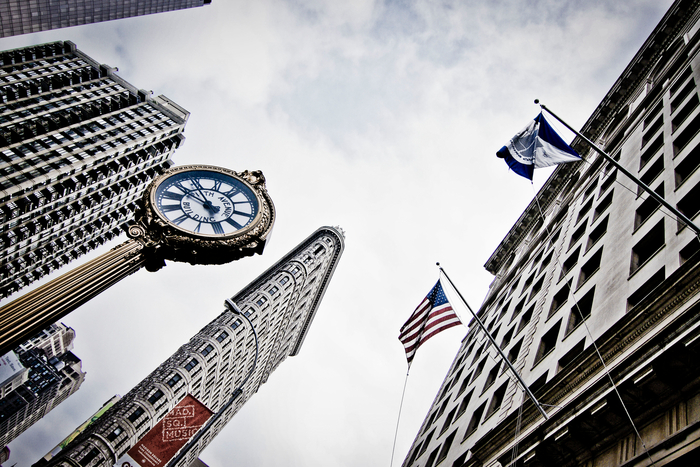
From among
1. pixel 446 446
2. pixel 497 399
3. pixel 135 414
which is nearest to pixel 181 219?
pixel 497 399

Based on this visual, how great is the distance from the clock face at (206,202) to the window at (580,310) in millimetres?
13067

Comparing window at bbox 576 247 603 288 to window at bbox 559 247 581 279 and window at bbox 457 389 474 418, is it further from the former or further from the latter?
window at bbox 457 389 474 418

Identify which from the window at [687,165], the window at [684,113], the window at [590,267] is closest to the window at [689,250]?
the window at [687,165]

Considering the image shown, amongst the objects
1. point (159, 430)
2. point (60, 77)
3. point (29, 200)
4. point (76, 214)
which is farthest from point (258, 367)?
point (159, 430)

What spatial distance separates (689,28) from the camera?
30.5 meters

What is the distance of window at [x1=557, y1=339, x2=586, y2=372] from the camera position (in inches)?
616

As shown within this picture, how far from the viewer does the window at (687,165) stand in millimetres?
16297

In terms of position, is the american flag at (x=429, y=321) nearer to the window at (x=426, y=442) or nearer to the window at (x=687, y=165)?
the window at (x=687, y=165)

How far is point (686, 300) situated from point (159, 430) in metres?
16.1

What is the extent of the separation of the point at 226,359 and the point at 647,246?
A: 213 ft

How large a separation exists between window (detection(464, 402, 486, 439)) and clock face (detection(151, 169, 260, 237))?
15711 millimetres

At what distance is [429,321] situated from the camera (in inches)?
691

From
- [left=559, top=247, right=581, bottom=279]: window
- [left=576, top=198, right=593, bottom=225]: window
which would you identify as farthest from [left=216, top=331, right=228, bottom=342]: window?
[left=559, top=247, right=581, bottom=279]: window

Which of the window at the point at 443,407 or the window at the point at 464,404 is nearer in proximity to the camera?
the window at the point at 464,404
